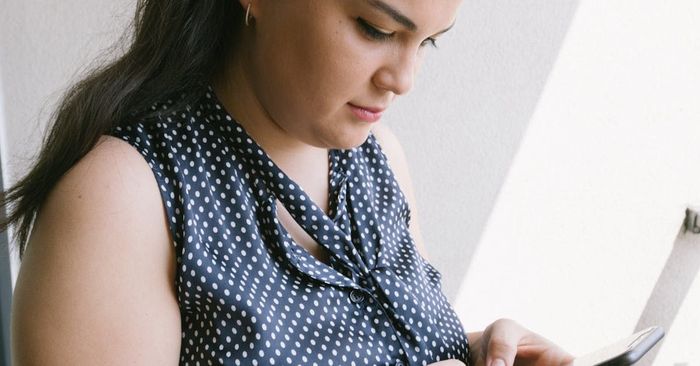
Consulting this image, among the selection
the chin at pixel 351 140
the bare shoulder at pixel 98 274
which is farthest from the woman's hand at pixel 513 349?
the bare shoulder at pixel 98 274

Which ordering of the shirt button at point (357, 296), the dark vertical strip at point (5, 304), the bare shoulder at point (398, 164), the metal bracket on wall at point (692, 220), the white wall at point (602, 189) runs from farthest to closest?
1. the metal bracket on wall at point (692, 220)
2. the white wall at point (602, 189)
3. the dark vertical strip at point (5, 304)
4. the bare shoulder at point (398, 164)
5. the shirt button at point (357, 296)

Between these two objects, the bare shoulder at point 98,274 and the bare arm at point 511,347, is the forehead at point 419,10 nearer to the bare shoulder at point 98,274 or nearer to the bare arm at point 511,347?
the bare shoulder at point 98,274

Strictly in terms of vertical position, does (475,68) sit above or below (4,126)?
above

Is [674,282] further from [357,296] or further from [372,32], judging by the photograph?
[372,32]

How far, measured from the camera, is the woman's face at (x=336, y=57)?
0.92 meters

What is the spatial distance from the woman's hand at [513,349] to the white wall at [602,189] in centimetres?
67

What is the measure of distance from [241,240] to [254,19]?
0.91 feet

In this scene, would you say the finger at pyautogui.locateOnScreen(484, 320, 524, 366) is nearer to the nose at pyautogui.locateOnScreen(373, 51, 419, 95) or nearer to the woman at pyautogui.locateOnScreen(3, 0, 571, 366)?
the woman at pyautogui.locateOnScreen(3, 0, 571, 366)

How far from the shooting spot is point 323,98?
97 cm

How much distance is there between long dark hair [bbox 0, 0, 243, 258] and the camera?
Answer: 3.13 ft

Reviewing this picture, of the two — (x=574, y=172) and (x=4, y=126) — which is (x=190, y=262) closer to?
(x=4, y=126)

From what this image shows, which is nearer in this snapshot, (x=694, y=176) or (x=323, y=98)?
(x=323, y=98)

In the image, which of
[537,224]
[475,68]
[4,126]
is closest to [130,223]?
[4,126]

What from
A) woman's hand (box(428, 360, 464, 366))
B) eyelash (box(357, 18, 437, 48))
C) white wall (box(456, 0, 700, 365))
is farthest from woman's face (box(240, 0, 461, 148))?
white wall (box(456, 0, 700, 365))
